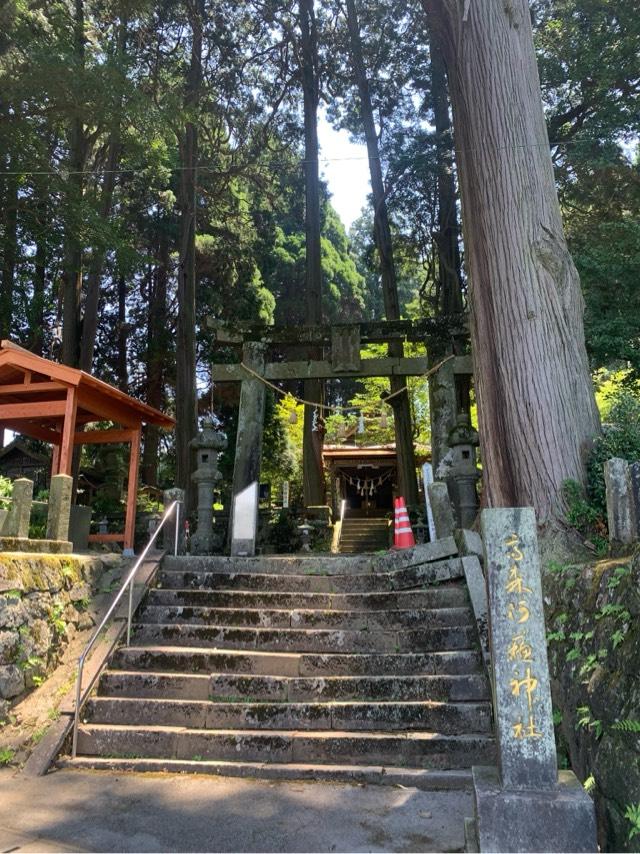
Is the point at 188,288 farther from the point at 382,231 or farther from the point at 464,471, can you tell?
the point at 464,471

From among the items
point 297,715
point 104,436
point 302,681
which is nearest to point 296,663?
point 302,681

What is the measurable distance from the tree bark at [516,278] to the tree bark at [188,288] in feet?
29.2

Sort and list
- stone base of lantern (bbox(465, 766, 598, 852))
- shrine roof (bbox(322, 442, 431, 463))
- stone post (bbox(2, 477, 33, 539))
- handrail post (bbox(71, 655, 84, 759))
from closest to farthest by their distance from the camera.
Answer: stone base of lantern (bbox(465, 766, 598, 852))
handrail post (bbox(71, 655, 84, 759))
stone post (bbox(2, 477, 33, 539))
shrine roof (bbox(322, 442, 431, 463))

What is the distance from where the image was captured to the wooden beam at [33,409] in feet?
26.2

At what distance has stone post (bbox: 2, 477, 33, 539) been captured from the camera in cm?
552

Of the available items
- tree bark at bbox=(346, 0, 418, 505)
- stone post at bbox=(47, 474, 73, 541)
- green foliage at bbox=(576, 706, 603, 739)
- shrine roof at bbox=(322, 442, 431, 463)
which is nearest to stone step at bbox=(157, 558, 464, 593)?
stone post at bbox=(47, 474, 73, 541)

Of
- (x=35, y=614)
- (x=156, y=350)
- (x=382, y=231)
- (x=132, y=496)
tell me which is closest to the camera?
(x=35, y=614)

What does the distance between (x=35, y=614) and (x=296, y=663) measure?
7.30ft

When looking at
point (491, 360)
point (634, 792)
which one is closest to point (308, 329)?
point (491, 360)

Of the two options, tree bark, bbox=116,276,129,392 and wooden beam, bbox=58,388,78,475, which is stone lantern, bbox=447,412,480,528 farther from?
tree bark, bbox=116,276,129,392

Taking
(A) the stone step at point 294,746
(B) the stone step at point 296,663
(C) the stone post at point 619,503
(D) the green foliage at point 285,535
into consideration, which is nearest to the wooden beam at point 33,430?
(D) the green foliage at point 285,535

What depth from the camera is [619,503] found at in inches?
168

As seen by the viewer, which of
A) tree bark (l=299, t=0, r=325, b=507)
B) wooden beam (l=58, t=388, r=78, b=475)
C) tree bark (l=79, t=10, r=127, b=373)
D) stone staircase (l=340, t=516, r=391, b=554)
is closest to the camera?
wooden beam (l=58, t=388, r=78, b=475)

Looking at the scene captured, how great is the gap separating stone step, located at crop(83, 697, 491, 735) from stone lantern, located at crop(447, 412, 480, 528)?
402cm
